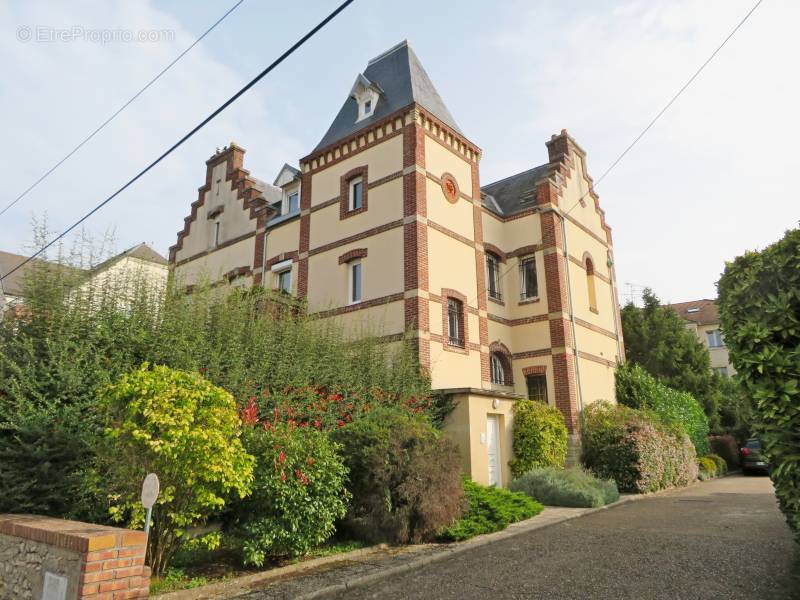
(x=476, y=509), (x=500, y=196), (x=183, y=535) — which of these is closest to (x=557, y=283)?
A: (x=500, y=196)

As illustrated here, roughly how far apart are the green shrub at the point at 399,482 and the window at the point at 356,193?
1009cm

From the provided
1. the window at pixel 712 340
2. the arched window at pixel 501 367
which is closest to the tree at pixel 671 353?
the arched window at pixel 501 367

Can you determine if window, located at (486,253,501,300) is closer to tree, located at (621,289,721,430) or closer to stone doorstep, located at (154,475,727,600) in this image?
stone doorstep, located at (154,475,727,600)

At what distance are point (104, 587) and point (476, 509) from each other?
20.1 ft

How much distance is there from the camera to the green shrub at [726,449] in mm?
24094

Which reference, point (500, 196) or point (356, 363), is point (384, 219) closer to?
point (356, 363)

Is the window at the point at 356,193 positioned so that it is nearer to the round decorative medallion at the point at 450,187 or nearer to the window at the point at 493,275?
the round decorative medallion at the point at 450,187

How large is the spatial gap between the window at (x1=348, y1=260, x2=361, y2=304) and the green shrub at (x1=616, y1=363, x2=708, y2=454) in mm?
10508

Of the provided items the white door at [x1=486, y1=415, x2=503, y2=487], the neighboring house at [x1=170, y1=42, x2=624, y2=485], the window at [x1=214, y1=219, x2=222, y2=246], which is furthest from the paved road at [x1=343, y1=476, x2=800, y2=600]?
the window at [x1=214, y1=219, x2=222, y2=246]

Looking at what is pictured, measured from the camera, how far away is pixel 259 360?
9.77 metres

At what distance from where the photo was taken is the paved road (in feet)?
18.5

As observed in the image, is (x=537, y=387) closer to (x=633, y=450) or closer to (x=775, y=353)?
(x=633, y=450)

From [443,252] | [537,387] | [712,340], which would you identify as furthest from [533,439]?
[712,340]

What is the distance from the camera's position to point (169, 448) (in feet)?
19.1
